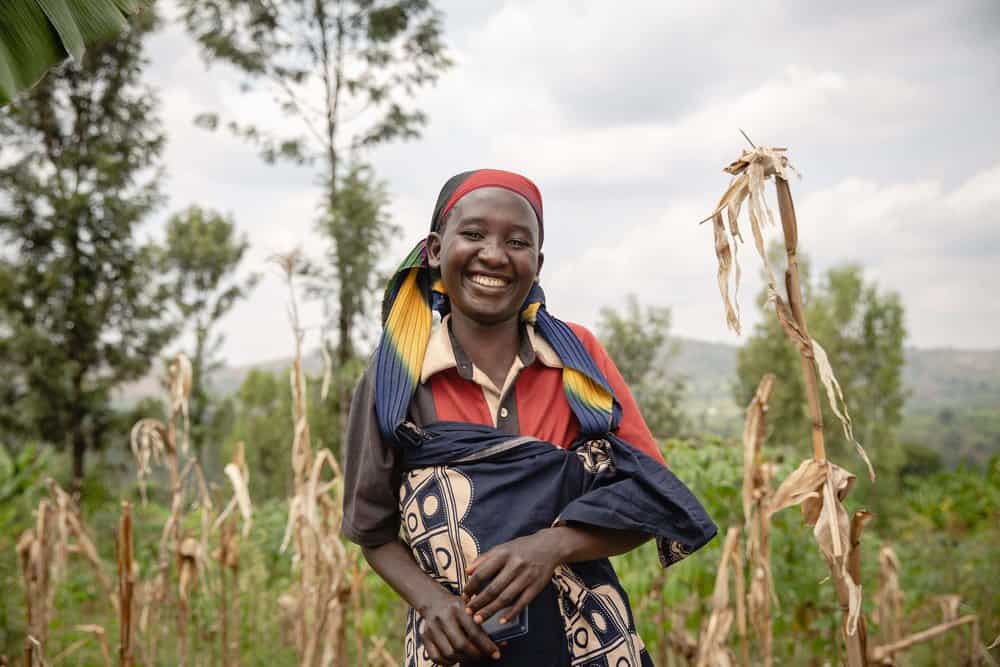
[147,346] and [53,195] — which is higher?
[53,195]

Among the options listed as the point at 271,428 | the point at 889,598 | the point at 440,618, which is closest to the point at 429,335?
the point at 440,618

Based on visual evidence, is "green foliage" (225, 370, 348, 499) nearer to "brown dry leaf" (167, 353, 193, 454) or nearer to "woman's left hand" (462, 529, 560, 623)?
"brown dry leaf" (167, 353, 193, 454)

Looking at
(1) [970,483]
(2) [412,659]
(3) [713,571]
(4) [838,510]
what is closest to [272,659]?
(3) [713,571]

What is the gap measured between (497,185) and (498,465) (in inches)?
18.6

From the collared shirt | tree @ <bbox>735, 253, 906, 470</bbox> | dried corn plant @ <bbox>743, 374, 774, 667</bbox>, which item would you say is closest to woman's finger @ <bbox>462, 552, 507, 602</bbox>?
the collared shirt

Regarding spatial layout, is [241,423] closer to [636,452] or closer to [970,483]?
[970,483]

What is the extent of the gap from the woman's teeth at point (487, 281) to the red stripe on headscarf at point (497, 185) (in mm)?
141

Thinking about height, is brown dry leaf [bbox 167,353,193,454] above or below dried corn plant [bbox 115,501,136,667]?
above

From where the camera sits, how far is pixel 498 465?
1.29 m

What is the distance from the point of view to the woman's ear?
1.48 meters

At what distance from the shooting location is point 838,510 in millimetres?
1126

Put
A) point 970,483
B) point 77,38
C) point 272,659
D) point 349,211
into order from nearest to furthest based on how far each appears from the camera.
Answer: point 77,38 < point 272,659 < point 970,483 < point 349,211

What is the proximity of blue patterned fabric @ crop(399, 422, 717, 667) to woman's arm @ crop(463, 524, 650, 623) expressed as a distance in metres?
0.03

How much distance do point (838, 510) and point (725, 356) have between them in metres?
97.0
